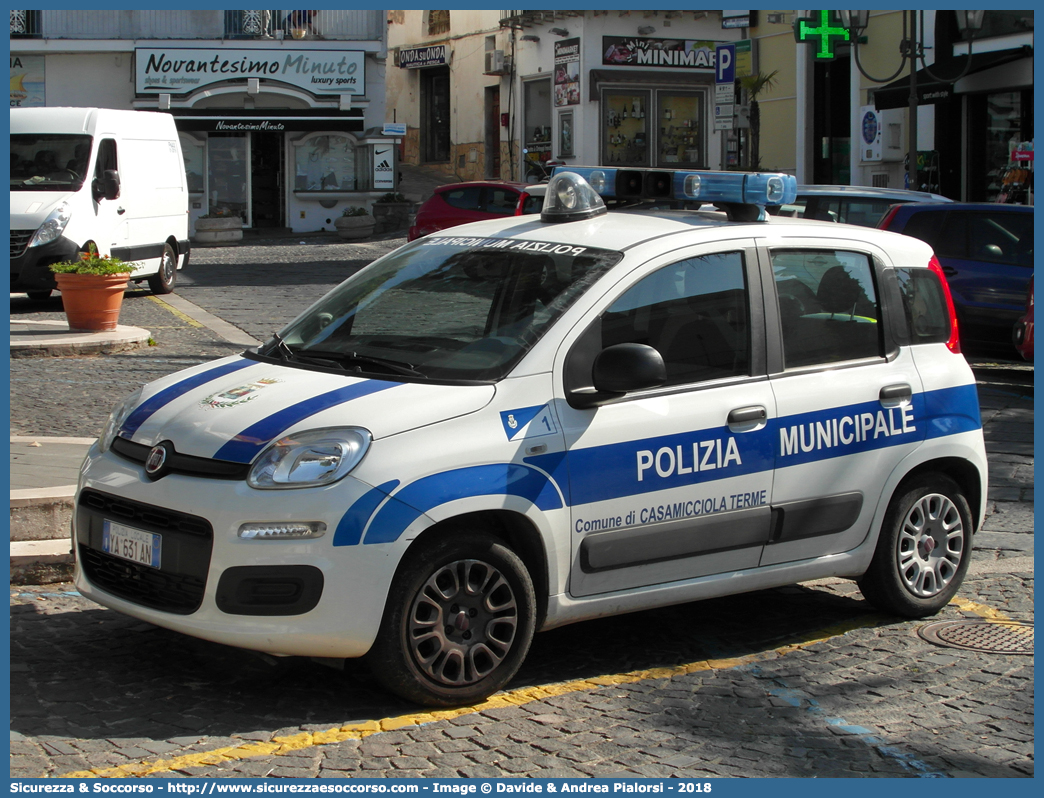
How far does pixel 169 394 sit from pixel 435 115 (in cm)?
4169

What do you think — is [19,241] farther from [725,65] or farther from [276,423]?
[276,423]

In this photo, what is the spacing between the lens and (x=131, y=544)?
177 inches

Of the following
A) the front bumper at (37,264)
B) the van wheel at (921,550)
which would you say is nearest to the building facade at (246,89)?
the front bumper at (37,264)

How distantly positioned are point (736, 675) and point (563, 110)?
3451 cm

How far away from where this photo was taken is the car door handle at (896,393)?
540 centimetres

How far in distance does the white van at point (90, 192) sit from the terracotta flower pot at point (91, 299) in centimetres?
256

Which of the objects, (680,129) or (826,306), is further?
(680,129)

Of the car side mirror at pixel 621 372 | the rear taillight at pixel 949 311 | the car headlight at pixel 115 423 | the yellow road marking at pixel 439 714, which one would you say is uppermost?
the rear taillight at pixel 949 311

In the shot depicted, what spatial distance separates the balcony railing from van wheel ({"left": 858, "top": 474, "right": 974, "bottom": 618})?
3105 centimetres

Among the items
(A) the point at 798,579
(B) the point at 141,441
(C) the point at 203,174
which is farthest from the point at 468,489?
(C) the point at 203,174

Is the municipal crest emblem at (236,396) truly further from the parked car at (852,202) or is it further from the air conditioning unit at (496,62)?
the air conditioning unit at (496,62)

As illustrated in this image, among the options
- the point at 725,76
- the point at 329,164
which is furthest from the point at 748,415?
the point at 329,164

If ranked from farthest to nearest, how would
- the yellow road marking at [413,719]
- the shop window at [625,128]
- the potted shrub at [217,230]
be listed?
the shop window at [625,128] < the potted shrub at [217,230] < the yellow road marking at [413,719]

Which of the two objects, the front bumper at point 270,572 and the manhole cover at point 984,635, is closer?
the front bumper at point 270,572
